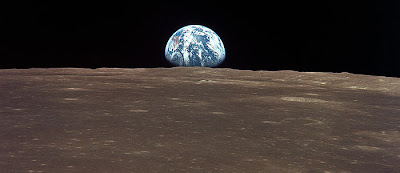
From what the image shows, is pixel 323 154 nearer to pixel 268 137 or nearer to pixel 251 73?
pixel 268 137

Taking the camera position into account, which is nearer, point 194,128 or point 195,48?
point 194,128

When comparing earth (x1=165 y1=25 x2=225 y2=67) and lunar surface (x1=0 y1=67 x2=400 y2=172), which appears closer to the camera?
lunar surface (x1=0 y1=67 x2=400 y2=172)

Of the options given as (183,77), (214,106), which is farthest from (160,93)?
(183,77)

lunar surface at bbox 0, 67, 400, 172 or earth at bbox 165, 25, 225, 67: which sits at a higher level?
earth at bbox 165, 25, 225, 67

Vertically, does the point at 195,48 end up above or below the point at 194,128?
above
